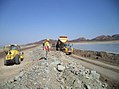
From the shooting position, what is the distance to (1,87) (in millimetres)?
10648

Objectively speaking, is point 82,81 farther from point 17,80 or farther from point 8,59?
point 8,59

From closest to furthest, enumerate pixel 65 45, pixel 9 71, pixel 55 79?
pixel 55 79, pixel 9 71, pixel 65 45

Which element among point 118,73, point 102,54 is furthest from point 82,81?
point 102,54

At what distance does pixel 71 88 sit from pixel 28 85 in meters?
2.41

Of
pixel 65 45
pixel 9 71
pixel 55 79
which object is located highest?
pixel 65 45

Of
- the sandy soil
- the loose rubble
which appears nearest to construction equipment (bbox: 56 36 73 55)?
the sandy soil

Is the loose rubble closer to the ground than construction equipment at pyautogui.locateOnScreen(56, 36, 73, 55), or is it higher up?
closer to the ground

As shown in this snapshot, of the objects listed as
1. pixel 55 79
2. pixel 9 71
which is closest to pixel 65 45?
pixel 9 71

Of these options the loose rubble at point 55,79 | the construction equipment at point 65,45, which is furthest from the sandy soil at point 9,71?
the construction equipment at point 65,45

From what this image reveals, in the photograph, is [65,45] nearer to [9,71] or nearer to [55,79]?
[9,71]

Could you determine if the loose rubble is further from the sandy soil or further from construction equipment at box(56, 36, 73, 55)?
construction equipment at box(56, 36, 73, 55)

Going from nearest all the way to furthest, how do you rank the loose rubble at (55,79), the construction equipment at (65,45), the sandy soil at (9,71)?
the loose rubble at (55,79), the sandy soil at (9,71), the construction equipment at (65,45)

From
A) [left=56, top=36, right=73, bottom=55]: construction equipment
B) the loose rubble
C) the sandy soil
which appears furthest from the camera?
[left=56, top=36, right=73, bottom=55]: construction equipment

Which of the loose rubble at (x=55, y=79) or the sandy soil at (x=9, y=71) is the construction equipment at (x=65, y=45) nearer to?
the sandy soil at (x=9, y=71)
